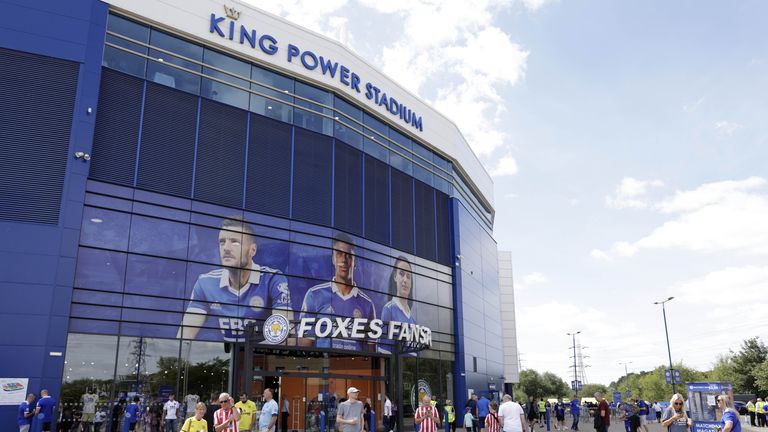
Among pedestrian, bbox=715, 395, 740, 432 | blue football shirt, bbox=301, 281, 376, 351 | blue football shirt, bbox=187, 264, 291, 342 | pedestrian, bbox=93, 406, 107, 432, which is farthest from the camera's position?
blue football shirt, bbox=301, 281, 376, 351

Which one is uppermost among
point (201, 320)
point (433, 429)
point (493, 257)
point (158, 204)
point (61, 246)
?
point (493, 257)

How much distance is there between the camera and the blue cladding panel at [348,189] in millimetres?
30500

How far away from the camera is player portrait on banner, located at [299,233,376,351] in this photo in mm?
27922

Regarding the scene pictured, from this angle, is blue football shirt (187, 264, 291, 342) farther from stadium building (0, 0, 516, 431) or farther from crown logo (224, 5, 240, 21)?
crown logo (224, 5, 240, 21)

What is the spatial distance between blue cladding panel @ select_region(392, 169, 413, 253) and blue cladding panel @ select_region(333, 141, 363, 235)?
325 centimetres

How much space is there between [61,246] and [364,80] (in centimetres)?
1849

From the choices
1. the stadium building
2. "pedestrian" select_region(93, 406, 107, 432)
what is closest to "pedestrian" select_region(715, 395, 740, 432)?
the stadium building

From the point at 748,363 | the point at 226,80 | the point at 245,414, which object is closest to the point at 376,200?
the point at 226,80

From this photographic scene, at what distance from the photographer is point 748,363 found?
6462 cm

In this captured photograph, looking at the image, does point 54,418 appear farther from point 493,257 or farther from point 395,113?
point 493,257

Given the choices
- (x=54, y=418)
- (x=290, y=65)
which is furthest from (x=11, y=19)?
(x=54, y=418)

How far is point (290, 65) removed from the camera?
1163 inches

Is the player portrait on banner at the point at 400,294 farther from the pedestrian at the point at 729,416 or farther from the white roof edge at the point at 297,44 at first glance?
the pedestrian at the point at 729,416

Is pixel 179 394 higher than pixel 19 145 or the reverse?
the reverse
